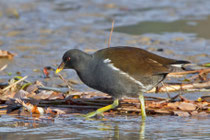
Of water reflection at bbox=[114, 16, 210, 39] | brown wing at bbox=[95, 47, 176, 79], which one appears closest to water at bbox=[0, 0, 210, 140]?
water reflection at bbox=[114, 16, 210, 39]

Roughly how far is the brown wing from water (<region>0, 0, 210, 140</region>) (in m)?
0.53

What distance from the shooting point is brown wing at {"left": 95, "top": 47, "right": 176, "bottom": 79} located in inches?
220

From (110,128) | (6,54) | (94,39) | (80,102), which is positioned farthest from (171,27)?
(110,128)

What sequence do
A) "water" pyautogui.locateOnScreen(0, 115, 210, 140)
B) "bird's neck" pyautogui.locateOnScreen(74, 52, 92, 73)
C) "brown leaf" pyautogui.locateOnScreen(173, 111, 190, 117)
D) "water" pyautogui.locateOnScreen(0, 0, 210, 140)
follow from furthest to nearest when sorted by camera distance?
"bird's neck" pyautogui.locateOnScreen(74, 52, 92, 73) → "brown leaf" pyautogui.locateOnScreen(173, 111, 190, 117) → "water" pyautogui.locateOnScreen(0, 0, 210, 140) → "water" pyautogui.locateOnScreen(0, 115, 210, 140)

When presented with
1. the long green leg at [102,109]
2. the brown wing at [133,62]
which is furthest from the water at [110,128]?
the brown wing at [133,62]

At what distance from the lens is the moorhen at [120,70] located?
552 cm

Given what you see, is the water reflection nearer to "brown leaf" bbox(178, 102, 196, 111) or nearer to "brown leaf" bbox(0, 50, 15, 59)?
"brown leaf" bbox(0, 50, 15, 59)

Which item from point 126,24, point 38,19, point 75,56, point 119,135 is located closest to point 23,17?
point 38,19

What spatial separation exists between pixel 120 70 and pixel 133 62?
0.19 metres

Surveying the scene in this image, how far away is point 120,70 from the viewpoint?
5.57 meters

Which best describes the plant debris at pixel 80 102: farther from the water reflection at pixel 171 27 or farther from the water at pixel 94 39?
the water reflection at pixel 171 27

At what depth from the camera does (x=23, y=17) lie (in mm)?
12609

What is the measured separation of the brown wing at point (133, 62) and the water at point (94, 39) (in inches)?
20.9

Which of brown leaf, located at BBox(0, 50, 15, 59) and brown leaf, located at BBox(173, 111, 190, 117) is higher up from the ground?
brown leaf, located at BBox(0, 50, 15, 59)
